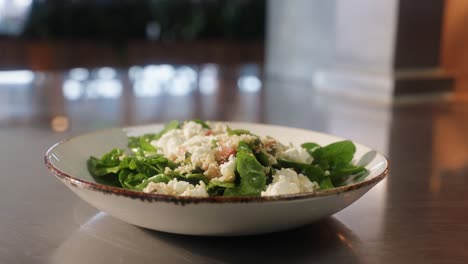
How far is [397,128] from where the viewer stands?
1.38 meters

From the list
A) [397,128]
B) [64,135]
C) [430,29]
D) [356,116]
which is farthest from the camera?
[430,29]

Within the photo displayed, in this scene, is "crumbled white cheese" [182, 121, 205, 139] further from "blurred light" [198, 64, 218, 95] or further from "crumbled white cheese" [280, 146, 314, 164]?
"blurred light" [198, 64, 218, 95]

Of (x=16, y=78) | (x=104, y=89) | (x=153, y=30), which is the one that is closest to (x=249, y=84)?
(x=104, y=89)

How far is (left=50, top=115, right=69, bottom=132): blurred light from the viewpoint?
1.25 metres

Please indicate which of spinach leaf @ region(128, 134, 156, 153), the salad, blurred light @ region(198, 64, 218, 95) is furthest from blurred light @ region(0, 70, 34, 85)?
the salad

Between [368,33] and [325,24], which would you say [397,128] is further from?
[325,24]

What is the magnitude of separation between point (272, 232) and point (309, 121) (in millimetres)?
904

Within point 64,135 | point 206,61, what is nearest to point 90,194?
Answer: point 64,135

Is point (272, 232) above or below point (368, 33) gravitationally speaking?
below

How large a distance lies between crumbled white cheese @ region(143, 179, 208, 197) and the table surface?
0.06 m

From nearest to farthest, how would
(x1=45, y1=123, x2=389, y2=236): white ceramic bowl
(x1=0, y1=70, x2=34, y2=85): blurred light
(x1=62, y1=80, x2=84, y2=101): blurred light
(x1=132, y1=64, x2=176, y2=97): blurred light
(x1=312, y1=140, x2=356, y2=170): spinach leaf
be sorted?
(x1=45, y1=123, x2=389, y2=236): white ceramic bowl, (x1=312, y1=140, x2=356, y2=170): spinach leaf, (x1=62, y1=80, x2=84, y2=101): blurred light, (x1=132, y1=64, x2=176, y2=97): blurred light, (x1=0, y1=70, x2=34, y2=85): blurred light

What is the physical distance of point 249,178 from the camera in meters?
0.57

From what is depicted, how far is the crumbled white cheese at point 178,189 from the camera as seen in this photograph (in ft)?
1.78

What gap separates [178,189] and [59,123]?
0.85 metres
